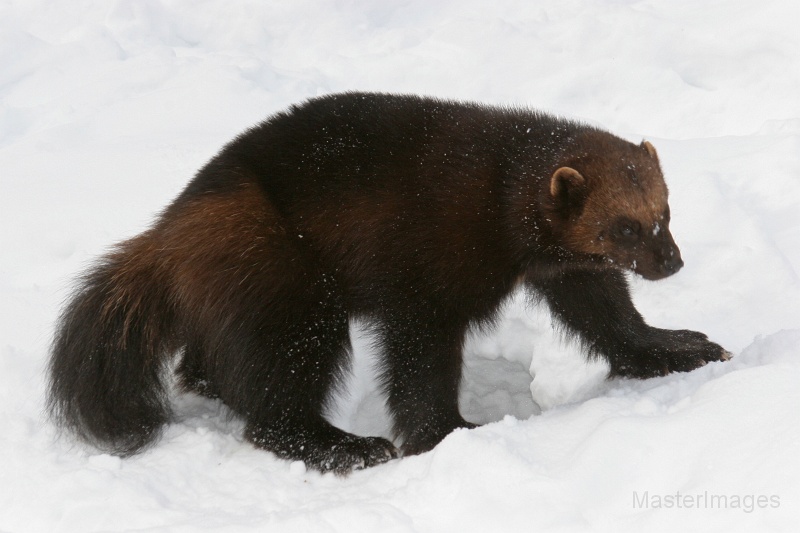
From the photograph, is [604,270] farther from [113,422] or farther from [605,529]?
[113,422]

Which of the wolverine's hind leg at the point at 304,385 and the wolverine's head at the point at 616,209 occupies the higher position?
the wolverine's head at the point at 616,209

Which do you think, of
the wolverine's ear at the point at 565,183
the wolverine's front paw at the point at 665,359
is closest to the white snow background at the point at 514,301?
the wolverine's front paw at the point at 665,359

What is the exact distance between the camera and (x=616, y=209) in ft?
9.37

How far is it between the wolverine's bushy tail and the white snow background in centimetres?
9

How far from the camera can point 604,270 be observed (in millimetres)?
3225

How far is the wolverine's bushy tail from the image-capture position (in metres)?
2.99

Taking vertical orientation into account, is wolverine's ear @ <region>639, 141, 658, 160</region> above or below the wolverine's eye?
above

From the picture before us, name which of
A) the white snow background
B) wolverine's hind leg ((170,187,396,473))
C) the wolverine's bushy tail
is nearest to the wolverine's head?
the white snow background

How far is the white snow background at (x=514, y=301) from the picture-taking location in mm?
2279

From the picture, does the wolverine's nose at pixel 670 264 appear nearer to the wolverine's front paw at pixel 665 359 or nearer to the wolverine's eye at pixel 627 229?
the wolverine's eye at pixel 627 229

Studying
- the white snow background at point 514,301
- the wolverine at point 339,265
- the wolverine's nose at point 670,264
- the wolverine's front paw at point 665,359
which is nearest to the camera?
the white snow background at point 514,301

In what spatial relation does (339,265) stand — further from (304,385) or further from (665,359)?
(665,359)

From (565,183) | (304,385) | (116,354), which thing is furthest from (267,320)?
(565,183)

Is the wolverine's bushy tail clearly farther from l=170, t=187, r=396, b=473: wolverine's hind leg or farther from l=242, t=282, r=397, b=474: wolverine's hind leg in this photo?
l=242, t=282, r=397, b=474: wolverine's hind leg
